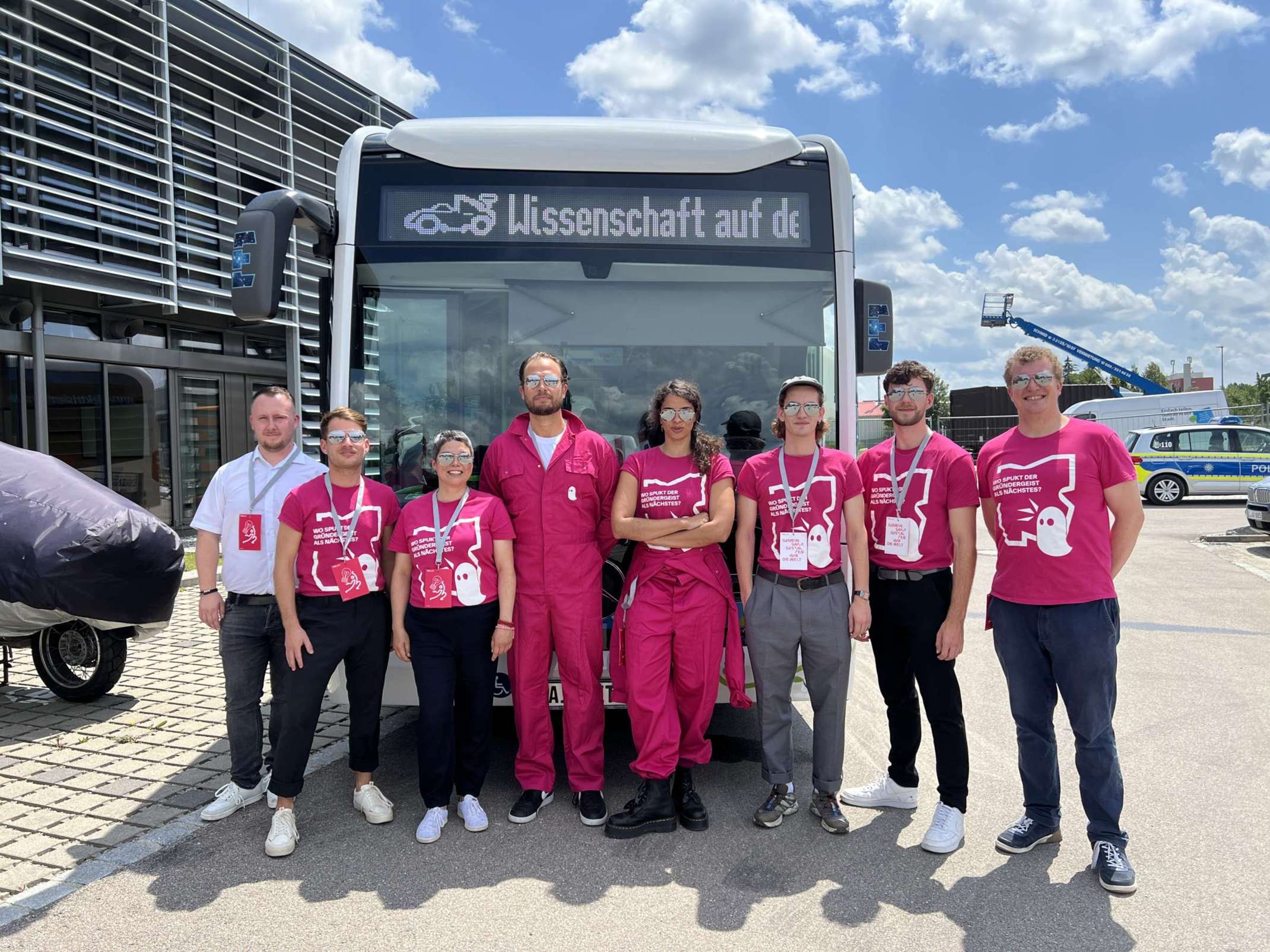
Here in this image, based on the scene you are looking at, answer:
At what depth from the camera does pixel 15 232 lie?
432 inches

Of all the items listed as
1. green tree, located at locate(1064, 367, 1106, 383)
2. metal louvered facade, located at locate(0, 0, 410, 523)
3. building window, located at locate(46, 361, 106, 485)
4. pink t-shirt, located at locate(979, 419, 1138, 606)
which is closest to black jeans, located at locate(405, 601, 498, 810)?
pink t-shirt, located at locate(979, 419, 1138, 606)

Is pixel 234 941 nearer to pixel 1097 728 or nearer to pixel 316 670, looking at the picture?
pixel 316 670

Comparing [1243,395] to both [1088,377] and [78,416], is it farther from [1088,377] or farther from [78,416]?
[78,416]

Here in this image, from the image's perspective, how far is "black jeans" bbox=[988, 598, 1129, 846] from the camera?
11.7 feet

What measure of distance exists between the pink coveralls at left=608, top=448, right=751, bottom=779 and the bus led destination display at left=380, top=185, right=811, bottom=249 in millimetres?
1124

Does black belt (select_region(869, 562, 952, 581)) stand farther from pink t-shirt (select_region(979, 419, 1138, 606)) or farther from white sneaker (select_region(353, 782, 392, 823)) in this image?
white sneaker (select_region(353, 782, 392, 823))

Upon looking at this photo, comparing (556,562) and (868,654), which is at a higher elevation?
(556,562)

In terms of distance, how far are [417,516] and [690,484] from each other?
1154 millimetres

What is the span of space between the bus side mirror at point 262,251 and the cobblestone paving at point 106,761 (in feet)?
7.45

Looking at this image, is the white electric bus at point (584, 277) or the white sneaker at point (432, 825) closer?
the white sneaker at point (432, 825)

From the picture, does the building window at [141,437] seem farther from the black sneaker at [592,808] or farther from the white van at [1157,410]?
the white van at [1157,410]

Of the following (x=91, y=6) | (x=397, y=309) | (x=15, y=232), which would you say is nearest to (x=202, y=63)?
(x=91, y=6)

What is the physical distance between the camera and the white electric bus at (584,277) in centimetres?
441

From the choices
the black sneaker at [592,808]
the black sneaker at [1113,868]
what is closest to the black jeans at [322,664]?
the black sneaker at [592,808]
